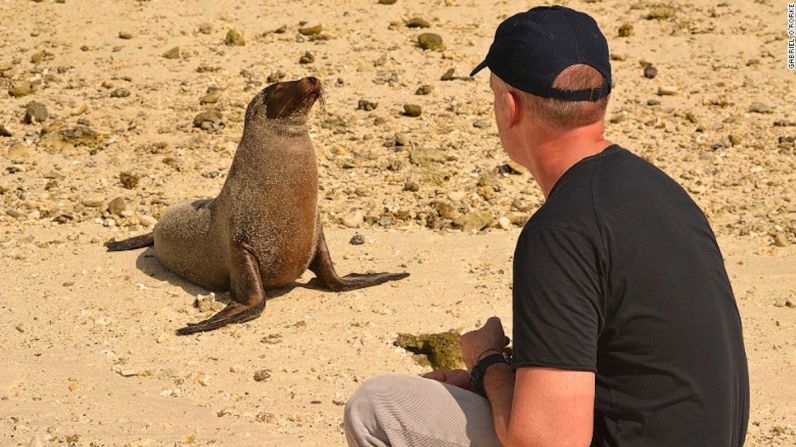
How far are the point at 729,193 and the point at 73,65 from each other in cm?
640

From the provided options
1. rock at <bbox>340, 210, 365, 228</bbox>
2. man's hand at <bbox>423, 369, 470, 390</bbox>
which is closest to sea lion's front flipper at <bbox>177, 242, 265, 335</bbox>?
rock at <bbox>340, 210, 365, 228</bbox>

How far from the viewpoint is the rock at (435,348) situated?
208 inches

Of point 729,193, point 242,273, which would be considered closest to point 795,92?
point 729,193

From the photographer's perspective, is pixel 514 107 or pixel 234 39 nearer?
pixel 514 107

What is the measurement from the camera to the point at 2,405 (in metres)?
4.77

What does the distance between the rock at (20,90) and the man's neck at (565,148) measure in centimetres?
835

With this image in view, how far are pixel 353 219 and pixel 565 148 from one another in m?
4.99

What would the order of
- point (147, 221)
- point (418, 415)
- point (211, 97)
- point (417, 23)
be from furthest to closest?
point (417, 23)
point (211, 97)
point (147, 221)
point (418, 415)

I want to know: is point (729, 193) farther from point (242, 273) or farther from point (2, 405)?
point (2, 405)

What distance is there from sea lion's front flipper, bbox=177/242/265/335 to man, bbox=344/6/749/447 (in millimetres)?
3318

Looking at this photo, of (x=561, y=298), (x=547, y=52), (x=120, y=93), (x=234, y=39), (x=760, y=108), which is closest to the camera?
(x=561, y=298)

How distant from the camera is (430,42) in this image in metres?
10.8

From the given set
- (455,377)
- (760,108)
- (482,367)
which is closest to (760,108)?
(760,108)

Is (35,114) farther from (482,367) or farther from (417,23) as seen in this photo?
(482,367)
